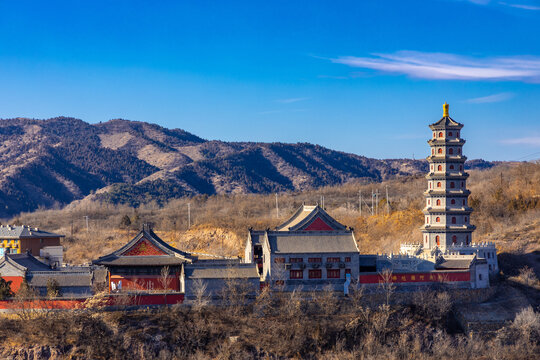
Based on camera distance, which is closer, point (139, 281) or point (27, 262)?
point (139, 281)

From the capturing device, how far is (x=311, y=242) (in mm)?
56656

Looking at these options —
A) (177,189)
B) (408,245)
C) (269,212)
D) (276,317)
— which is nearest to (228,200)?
(269,212)

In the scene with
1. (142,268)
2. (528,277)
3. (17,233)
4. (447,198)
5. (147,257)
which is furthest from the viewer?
(17,233)

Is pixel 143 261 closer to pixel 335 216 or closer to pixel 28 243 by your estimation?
pixel 28 243

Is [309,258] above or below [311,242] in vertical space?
below

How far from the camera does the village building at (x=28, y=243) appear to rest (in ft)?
242

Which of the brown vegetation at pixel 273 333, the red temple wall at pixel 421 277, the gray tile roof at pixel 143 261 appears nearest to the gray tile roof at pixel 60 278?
the gray tile roof at pixel 143 261

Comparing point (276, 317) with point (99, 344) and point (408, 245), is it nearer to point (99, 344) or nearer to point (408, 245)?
point (99, 344)

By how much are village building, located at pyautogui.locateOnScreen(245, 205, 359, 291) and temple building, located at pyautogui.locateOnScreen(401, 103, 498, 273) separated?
9.12 m

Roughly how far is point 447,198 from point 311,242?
574 inches

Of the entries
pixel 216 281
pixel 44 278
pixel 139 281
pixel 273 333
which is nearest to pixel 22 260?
pixel 44 278

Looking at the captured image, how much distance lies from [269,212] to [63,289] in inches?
2550

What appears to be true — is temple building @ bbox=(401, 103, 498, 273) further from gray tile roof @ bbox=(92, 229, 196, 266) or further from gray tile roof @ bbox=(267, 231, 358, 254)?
gray tile roof @ bbox=(92, 229, 196, 266)

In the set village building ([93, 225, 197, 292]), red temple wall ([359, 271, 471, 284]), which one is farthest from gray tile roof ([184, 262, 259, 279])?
red temple wall ([359, 271, 471, 284])
